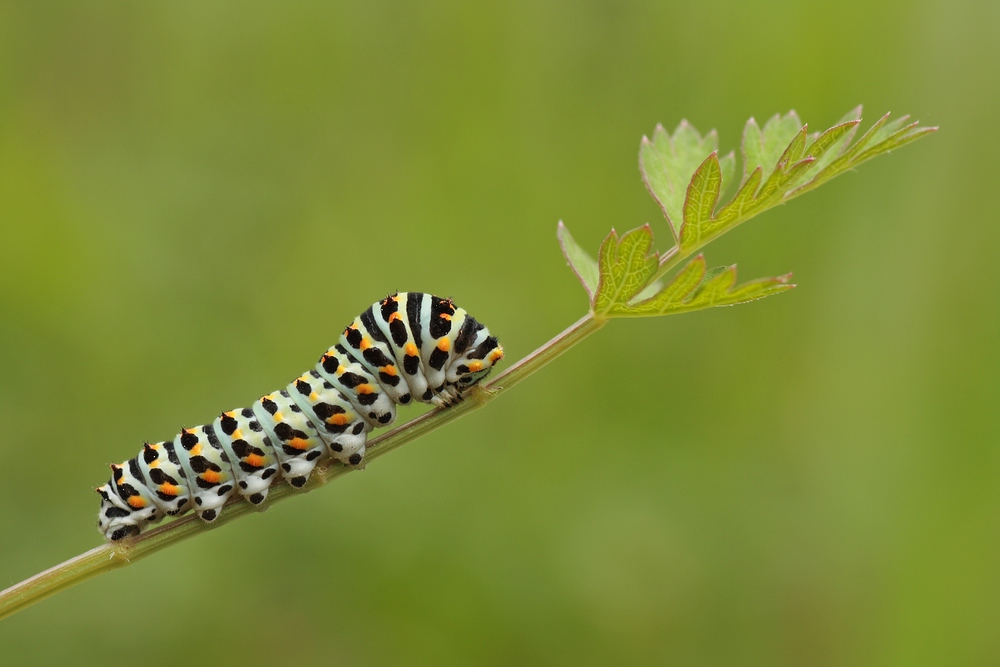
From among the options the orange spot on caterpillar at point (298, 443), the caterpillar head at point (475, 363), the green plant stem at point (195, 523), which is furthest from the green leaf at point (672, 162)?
the orange spot on caterpillar at point (298, 443)

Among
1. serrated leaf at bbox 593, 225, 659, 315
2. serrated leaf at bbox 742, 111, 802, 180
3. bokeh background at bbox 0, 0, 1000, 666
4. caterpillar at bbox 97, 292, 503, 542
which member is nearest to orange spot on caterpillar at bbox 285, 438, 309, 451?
caterpillar at bbox 97, 292, 503, 542

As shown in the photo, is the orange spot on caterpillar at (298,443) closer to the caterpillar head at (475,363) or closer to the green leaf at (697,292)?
the caterpillar head at (475,363)

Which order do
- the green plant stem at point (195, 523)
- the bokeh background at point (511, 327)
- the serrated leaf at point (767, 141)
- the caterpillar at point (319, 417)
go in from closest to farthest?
the green plant stem at point (195, 523) → the serrated leaf at point (767, 141) → the caterpillar at point (319, 417) → the bokeh background at point (511, 327)

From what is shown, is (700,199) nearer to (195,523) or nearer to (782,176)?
(782,176)

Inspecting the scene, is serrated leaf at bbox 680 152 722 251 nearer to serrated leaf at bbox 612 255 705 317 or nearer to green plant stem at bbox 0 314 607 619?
serrated leaf at bbox 612 255 705 317

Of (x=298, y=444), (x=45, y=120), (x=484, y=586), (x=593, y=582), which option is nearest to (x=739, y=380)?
(x=593, y=582)

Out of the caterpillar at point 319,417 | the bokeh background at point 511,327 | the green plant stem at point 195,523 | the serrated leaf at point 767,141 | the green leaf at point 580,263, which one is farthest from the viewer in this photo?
the bokeh background at point 511,327
